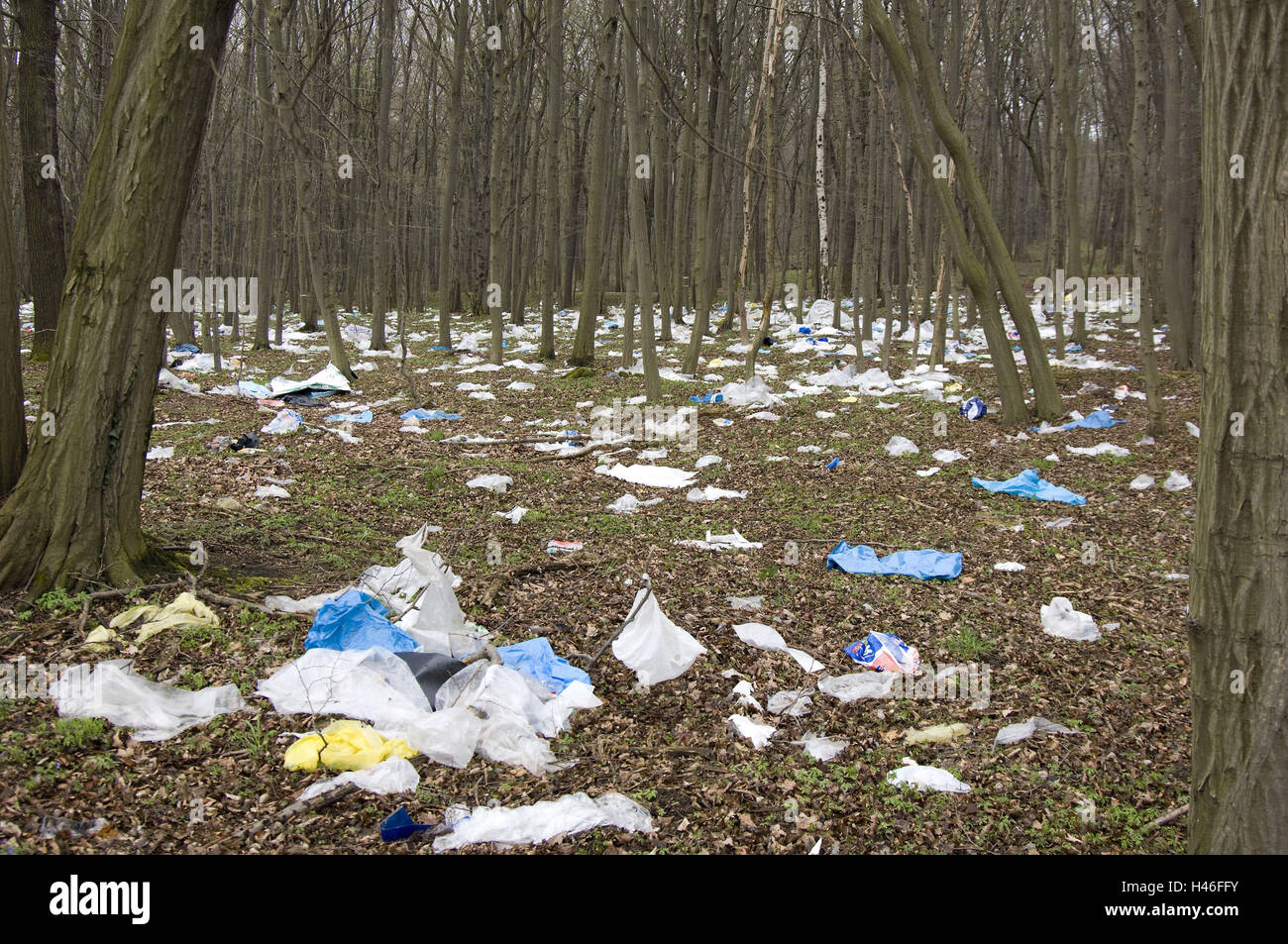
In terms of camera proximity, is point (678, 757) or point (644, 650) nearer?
point (678, 757)

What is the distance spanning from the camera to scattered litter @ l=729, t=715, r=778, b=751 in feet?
12.5

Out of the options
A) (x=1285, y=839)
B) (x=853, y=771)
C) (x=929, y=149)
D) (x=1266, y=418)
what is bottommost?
(x=853, y=771)

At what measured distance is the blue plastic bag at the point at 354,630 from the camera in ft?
13.2

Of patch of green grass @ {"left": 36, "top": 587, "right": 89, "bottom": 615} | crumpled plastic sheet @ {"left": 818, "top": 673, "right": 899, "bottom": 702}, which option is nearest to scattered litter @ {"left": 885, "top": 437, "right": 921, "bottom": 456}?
crumpled plastic sheet @ {"left": 818, "top": 673, "right": 899, "bottom": 702}

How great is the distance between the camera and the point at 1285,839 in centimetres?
227

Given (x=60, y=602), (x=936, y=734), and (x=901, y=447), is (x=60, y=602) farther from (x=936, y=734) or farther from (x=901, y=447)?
(x=901, y=447)

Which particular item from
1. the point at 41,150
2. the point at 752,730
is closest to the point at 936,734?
the point at 752,730

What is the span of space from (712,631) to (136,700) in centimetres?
270

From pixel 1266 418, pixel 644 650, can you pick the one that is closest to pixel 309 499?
pixel 644 650

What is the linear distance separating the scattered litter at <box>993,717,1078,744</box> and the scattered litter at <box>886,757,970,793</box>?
446mm

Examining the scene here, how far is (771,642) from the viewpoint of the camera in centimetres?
469

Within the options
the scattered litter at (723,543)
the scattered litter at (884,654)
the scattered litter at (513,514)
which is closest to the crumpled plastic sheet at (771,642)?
the scattered litter at (884,654)

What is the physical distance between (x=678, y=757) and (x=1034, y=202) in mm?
44903
